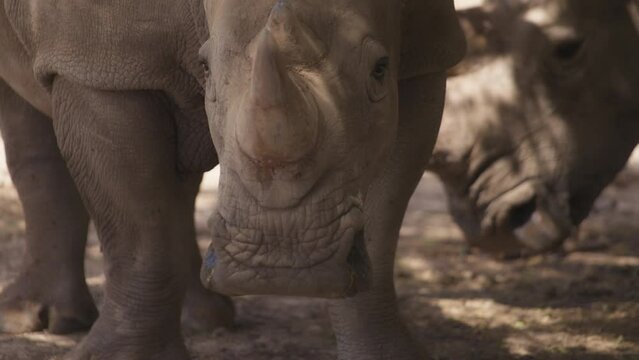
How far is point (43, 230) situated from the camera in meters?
6.56

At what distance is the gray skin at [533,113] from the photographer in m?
6.95

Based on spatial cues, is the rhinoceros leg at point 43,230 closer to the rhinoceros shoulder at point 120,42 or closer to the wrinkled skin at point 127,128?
the wrinkled skin at point 127,128

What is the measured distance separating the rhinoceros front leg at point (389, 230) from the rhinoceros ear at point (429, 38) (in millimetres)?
90

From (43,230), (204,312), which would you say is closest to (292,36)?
(204,312)

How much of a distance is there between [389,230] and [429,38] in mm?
671

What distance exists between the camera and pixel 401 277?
7684mm

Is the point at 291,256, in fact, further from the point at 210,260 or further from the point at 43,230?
the point at 43,230

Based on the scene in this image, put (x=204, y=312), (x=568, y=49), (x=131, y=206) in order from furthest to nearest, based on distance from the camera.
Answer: (x=568, y=49) < (x=204, y=312) < (x=131, y=206)

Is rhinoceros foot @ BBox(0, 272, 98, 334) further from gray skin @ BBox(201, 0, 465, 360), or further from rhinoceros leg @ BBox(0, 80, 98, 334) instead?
gray skin @ BBox(201, 0, 465, 360)

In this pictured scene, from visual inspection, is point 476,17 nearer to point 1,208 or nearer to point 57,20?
point 57,20

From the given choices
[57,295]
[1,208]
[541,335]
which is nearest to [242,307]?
[57,295]

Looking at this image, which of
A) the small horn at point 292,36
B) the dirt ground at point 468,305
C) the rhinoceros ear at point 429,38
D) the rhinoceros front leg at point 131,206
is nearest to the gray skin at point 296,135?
the small horn at point 292,36

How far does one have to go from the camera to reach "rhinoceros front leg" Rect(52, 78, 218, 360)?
520 cm

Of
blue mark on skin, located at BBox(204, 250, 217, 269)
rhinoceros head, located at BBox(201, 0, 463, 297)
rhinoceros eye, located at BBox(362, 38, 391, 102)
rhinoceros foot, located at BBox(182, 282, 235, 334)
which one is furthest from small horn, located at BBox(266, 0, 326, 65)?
rhinoceros foot, located at BBox(182, 282, 235, 334)
